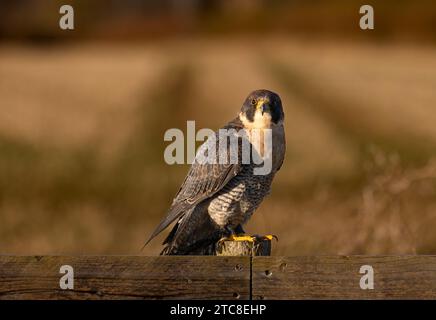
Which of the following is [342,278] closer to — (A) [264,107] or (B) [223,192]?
(B) [223,192]

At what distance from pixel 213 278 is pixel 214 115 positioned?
17219 millimetres

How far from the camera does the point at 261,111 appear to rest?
18.6 ft

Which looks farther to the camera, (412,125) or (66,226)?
(412,125)

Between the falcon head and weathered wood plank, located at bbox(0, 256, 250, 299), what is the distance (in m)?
1.81

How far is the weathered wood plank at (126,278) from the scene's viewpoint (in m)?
3.92

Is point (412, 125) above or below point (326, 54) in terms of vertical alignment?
below

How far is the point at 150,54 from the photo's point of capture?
35875mm

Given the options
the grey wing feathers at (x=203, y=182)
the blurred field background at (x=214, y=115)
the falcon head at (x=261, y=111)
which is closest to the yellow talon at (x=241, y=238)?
the grey wing feathers at (x=203, y=182)

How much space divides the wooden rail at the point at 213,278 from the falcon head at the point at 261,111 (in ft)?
5.90

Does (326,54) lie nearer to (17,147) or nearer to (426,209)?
(17,147)

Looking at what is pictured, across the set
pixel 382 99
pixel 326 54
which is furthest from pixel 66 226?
pixel 326 54

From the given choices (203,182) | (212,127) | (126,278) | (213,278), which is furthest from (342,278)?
→ (212,127)

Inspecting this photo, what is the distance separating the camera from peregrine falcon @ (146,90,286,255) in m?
5.52

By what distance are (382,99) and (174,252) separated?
56.2 feet
